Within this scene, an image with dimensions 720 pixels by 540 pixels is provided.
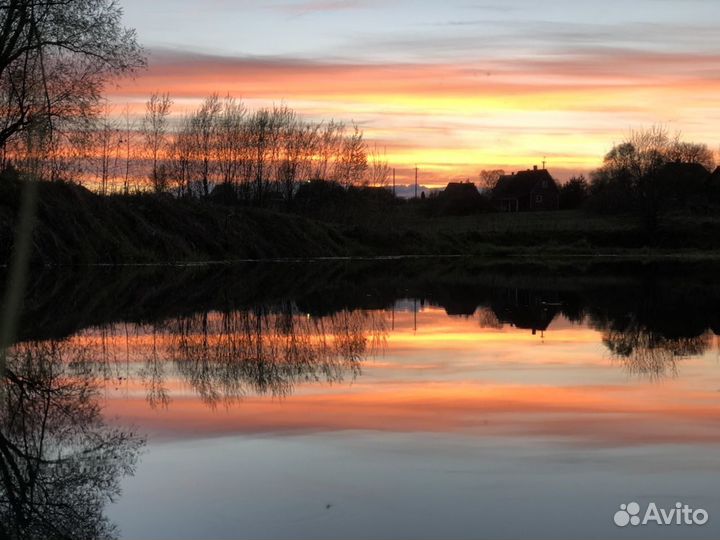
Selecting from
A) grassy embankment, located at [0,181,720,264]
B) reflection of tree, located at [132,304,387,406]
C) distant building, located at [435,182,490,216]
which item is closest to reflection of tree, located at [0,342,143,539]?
reflection of tree, located at [132,304,387,406]

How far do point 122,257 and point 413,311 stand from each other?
2563 centimetres

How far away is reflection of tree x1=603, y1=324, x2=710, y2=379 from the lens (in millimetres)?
13430

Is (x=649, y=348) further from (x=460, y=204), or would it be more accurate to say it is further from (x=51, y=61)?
(x=460, y=204)

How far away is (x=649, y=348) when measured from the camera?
15781 millimetres

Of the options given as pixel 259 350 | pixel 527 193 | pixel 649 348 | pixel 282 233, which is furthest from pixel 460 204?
pixel 259 350

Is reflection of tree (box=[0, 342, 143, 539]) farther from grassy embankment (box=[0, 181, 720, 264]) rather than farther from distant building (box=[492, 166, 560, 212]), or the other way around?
distant building (box=[492, 166, 560, 212])

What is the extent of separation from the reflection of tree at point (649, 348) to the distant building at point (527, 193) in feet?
375

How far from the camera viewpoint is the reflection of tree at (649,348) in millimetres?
13430

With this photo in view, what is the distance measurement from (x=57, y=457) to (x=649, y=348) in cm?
1043

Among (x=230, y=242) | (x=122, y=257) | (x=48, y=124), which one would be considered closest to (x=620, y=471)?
(x=48, y=124)

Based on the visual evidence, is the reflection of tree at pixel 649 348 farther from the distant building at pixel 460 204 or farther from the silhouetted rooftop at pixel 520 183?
the silhouetted rooftop at pixel 520 183

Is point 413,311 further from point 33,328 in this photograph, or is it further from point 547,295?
point 33,328

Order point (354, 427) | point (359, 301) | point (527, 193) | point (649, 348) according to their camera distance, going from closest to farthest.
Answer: point (354, 427)
point (649, 348)
point (359, 301)
point (527, 193)

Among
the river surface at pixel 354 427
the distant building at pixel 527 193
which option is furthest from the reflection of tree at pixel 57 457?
the distant building at pixel 527 193
